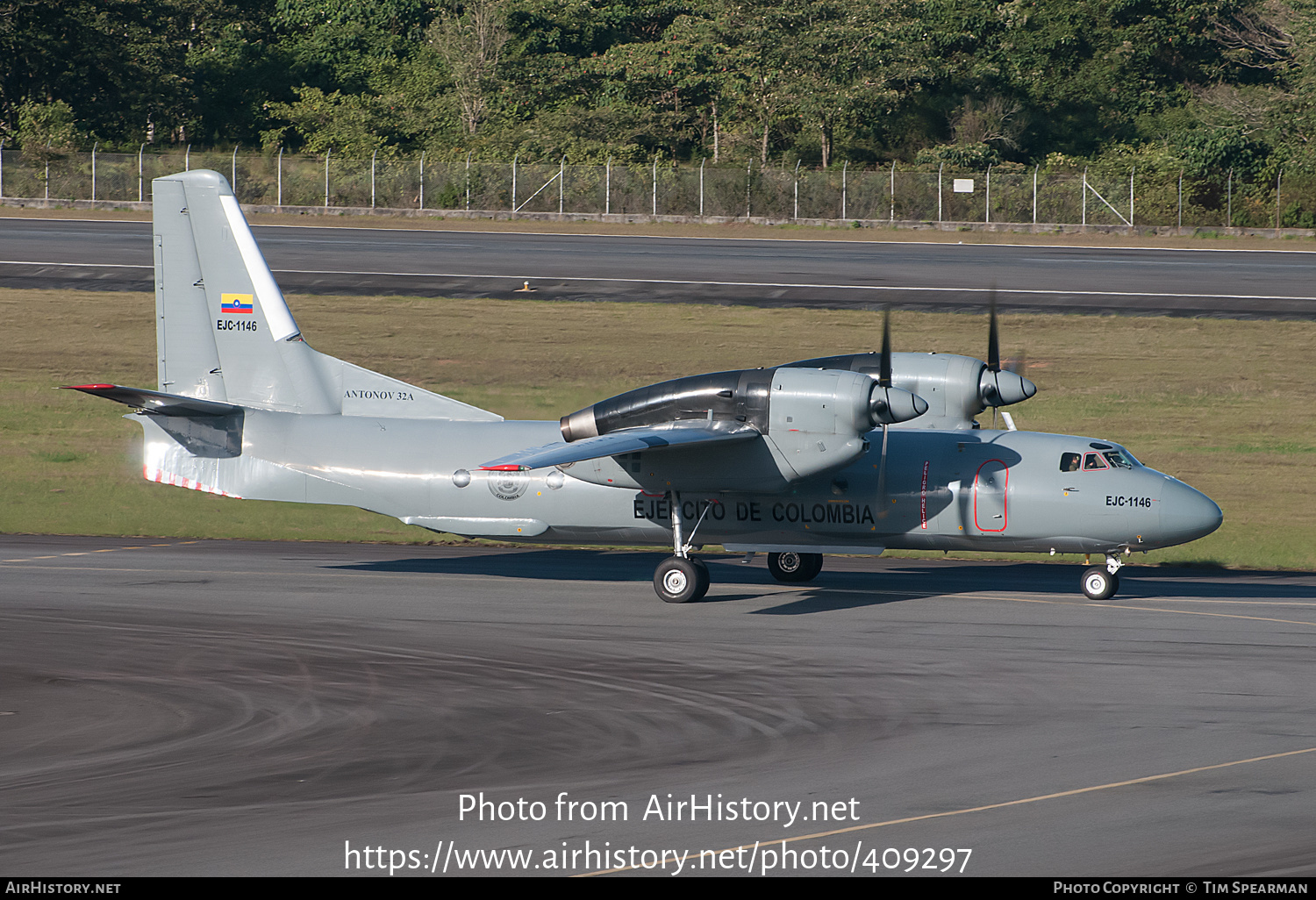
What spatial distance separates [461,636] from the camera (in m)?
20.8

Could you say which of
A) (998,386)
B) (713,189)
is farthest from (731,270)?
(998,386)

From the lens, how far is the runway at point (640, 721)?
12.4m

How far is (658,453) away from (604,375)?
62.4ft

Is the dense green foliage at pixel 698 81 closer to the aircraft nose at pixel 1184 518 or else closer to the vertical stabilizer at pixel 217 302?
the vertical stabilizer at pixel 217 302

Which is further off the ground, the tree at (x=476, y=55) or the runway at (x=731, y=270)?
the tree at (x=476, y=55)

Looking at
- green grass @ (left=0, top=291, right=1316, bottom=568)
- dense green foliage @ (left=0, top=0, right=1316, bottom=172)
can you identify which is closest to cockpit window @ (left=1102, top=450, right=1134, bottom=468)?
green grass @ (left=0, top=291, right=1316, bottom=568)

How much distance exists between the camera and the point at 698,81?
7681 cm

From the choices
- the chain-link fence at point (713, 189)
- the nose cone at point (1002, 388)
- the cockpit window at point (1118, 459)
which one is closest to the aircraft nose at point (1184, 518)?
the cockpit window at point (1118, 459)

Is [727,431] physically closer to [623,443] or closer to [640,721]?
[623,443]

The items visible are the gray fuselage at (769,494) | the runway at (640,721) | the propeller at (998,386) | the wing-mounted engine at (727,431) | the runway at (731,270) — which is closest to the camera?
the runway at (640,721)

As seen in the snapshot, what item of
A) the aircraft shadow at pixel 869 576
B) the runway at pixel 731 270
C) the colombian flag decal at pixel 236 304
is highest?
the runway at pixel 731 270

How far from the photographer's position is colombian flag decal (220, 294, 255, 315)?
2688cm

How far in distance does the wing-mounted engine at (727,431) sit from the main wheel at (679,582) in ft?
4.53

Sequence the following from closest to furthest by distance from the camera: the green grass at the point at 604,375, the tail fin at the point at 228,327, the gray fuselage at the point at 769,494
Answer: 1. the gray fuselage at the point at 769,494
2. the tail fin at the point at 228,327
3. the green grass at the point at 604,375
